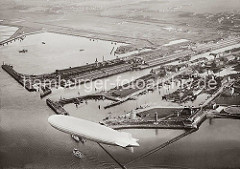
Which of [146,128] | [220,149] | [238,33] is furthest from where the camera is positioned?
[238,33]

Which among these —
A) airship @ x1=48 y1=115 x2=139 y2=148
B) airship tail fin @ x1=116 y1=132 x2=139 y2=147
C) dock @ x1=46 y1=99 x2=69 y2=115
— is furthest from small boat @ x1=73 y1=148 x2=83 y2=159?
dock @ x1=46 y1=99 x2=69 y2=115

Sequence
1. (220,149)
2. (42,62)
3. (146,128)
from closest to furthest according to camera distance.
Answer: (220,149), (146,128), (42,62)

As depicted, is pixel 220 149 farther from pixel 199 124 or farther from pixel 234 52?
pixel 234 52

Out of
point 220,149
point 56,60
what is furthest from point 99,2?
point 220,149

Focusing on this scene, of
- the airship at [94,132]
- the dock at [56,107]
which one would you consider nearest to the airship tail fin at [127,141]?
the airship at [94,132]

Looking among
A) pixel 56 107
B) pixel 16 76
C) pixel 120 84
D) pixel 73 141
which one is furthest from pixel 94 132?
pixel 16 76

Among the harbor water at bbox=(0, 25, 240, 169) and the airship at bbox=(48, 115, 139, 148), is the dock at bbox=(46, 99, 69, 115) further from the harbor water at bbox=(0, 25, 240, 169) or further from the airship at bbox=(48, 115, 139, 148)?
the airship at bbox=(48, 115, 139, 148)

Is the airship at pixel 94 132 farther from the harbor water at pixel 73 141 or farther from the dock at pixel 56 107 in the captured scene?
the dock at pixel 56 107

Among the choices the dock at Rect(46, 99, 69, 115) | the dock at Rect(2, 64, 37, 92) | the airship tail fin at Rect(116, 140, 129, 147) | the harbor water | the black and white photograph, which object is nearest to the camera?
the airship tail fin at Rect(116, 140, 129, 147)

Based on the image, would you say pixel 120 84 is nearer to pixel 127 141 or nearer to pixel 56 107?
pixel 56 107
